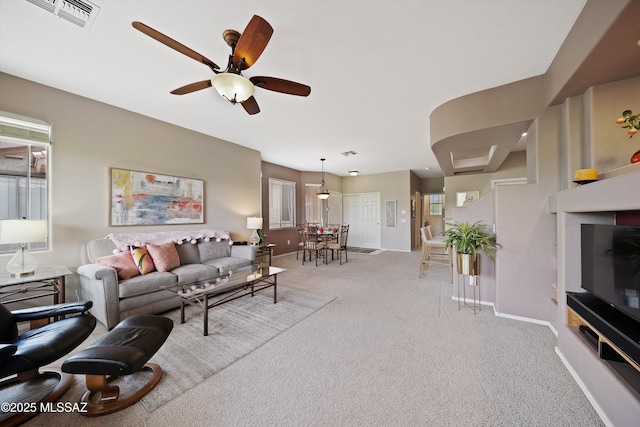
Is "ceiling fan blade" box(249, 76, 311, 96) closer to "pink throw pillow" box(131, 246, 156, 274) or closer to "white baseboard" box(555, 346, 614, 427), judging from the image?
"pink throw pillow" box(131, 246, 156, 274)

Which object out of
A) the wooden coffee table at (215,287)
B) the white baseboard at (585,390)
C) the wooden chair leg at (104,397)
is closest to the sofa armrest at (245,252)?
the wooden coffee table at (215,287)

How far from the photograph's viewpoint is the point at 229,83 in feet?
5.91

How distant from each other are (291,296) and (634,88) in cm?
412

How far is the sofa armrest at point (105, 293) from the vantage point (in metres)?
2.36

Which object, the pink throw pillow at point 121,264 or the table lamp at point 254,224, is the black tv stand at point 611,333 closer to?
the pink throw pillow at point 121,264

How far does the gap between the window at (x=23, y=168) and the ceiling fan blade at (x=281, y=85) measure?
278 centimetres

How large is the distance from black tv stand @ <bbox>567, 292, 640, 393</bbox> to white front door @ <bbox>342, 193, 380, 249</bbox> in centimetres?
650

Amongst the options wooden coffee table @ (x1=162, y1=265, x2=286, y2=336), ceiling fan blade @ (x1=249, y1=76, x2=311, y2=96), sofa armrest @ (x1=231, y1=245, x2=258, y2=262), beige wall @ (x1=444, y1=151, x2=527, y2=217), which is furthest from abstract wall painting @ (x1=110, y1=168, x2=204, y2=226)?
beige wall @ (x1=444, y1=151, x2=527, y2=217)

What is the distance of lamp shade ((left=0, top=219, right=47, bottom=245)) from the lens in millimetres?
2070

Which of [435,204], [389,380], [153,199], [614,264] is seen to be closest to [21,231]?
[153,199]

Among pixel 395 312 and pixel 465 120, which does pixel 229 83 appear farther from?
pixel 395 312

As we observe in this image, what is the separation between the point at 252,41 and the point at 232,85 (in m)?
0.35

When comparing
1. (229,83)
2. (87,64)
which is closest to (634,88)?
(229,83)

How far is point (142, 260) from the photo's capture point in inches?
114
